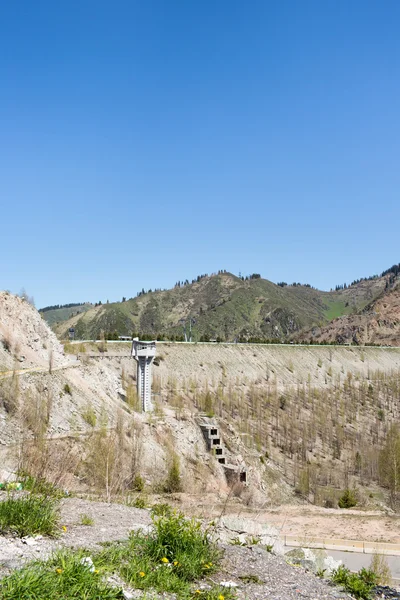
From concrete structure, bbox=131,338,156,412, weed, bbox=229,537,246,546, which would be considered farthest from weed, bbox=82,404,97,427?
weed, bbox=229,537,246,546

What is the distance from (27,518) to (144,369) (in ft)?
110

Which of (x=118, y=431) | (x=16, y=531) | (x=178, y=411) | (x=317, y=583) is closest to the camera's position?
(x=16, y=531)

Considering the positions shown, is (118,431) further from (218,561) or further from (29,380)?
(218,561)

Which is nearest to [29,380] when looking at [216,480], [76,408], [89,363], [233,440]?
[76,408]

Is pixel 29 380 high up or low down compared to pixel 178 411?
up

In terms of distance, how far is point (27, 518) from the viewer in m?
8.07

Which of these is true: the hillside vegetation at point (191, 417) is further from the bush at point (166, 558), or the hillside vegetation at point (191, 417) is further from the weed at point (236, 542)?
the bush at point (166, 558)

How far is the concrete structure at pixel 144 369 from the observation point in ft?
135

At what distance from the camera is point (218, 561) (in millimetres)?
8242

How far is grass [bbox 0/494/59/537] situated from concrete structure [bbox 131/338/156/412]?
32674 millimetres

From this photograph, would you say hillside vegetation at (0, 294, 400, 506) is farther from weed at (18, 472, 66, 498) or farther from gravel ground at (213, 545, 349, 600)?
gravel ground at (213, 545, 349, 600)

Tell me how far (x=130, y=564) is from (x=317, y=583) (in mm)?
3402

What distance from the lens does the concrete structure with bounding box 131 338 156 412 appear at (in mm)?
41062

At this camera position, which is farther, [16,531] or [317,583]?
[317,583]
